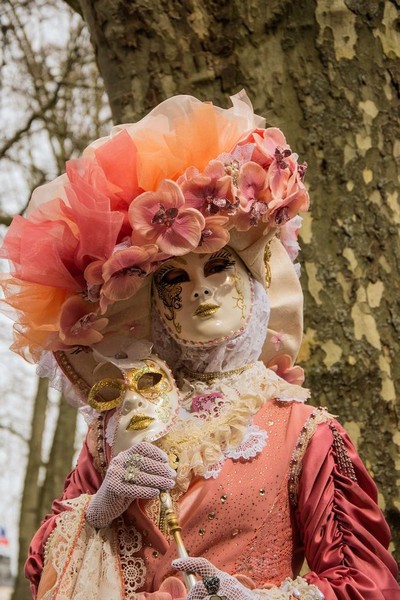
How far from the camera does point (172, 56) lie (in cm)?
358

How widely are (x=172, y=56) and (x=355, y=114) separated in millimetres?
721

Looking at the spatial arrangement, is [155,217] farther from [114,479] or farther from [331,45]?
[331,45]

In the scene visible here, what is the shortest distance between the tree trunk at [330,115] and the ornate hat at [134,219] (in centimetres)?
86

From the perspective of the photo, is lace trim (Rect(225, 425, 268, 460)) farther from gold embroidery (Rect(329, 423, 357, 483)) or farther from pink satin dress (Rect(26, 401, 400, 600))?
gold embroidery (Rect(329, 423, 357, 483))

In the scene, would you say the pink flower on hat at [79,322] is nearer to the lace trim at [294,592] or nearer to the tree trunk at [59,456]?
the lace trim at [294,592]

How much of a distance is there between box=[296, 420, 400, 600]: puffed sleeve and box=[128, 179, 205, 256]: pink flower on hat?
56 cm

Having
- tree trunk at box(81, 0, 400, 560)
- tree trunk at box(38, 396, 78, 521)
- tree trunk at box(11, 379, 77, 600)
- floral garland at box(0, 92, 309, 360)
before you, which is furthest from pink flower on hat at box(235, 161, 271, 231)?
tree trunk at box(38, 396, 78, 521)

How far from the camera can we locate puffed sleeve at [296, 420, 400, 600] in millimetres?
2139

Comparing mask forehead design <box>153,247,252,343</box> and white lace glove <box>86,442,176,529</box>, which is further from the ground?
mask forehead design <box>153,247,252,343</box>

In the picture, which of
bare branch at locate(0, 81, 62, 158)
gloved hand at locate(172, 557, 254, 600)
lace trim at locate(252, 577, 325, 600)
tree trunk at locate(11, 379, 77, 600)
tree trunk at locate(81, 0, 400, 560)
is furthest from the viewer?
tree trunk at locate(11, 379, 77, 600)

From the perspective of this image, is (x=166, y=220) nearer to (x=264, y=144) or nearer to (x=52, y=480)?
(x=264, y=144)

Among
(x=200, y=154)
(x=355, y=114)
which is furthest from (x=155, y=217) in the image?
(x=355, y=114)

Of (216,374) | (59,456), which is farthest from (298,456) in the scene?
(59,456)

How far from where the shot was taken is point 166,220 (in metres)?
2.22
